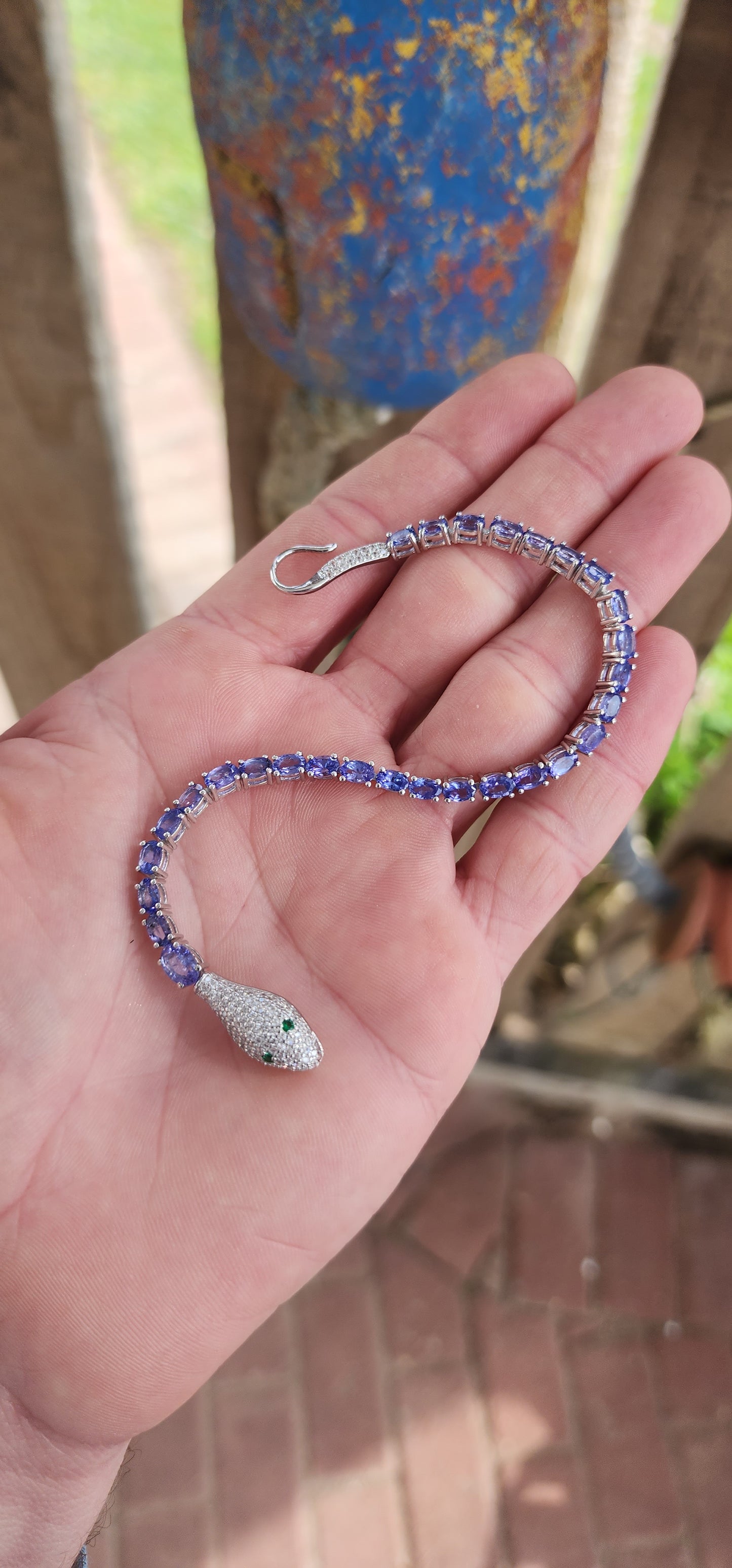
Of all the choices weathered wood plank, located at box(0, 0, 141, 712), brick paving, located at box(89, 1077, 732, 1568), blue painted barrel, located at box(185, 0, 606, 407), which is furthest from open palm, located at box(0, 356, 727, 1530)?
brick paving, located at box(89, 1077, 732, 1568)

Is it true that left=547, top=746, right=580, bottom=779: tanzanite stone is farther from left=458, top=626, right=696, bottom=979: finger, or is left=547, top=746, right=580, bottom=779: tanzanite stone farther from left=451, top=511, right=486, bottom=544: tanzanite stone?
left=451, top=511, right=486, bottom=544: tanzanite stone

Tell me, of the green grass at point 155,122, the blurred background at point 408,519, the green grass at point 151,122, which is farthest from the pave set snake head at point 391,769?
the green grass at point 151,122

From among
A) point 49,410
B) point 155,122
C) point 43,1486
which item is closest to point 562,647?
point 49,410

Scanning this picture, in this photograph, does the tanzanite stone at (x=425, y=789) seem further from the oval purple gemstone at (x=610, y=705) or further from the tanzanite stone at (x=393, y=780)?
the oval purple gemstone at (x=610, y=705)

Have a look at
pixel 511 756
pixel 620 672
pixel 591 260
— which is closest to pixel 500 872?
pixel 511 756

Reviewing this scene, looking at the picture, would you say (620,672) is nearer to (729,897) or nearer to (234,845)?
(234,845)
